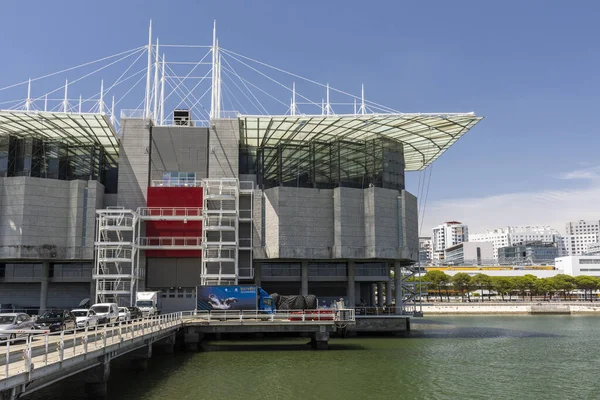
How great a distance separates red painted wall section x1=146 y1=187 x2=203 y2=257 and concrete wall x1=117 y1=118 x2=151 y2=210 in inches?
75.7

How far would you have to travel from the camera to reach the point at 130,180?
76.4 meters

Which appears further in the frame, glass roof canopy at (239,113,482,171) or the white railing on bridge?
the white railing on bridge

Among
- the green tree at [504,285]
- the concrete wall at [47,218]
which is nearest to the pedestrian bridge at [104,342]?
the concrete wall at [47,218]

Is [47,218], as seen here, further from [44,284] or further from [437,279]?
[437,279]

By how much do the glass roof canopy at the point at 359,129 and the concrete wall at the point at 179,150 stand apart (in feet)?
20.1

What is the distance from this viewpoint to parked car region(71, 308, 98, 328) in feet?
150

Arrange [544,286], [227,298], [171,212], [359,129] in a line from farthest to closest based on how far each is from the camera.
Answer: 1. [544,286]
2. [171,212]
3. [359,129]
4. [227,298]

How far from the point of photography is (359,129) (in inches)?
2945

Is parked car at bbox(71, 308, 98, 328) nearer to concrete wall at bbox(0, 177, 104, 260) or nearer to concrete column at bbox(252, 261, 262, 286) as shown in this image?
concrete wall at bbox(0, 177, 104, 260)

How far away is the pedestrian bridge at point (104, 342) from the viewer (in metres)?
22.0

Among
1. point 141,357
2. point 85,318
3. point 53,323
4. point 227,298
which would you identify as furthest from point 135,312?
point 141,357

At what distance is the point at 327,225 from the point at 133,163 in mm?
26726

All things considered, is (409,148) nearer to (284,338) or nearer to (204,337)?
(284,338)

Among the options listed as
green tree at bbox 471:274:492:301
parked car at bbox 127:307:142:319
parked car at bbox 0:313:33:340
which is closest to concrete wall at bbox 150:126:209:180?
parked car at bbox 127:307:142:319
